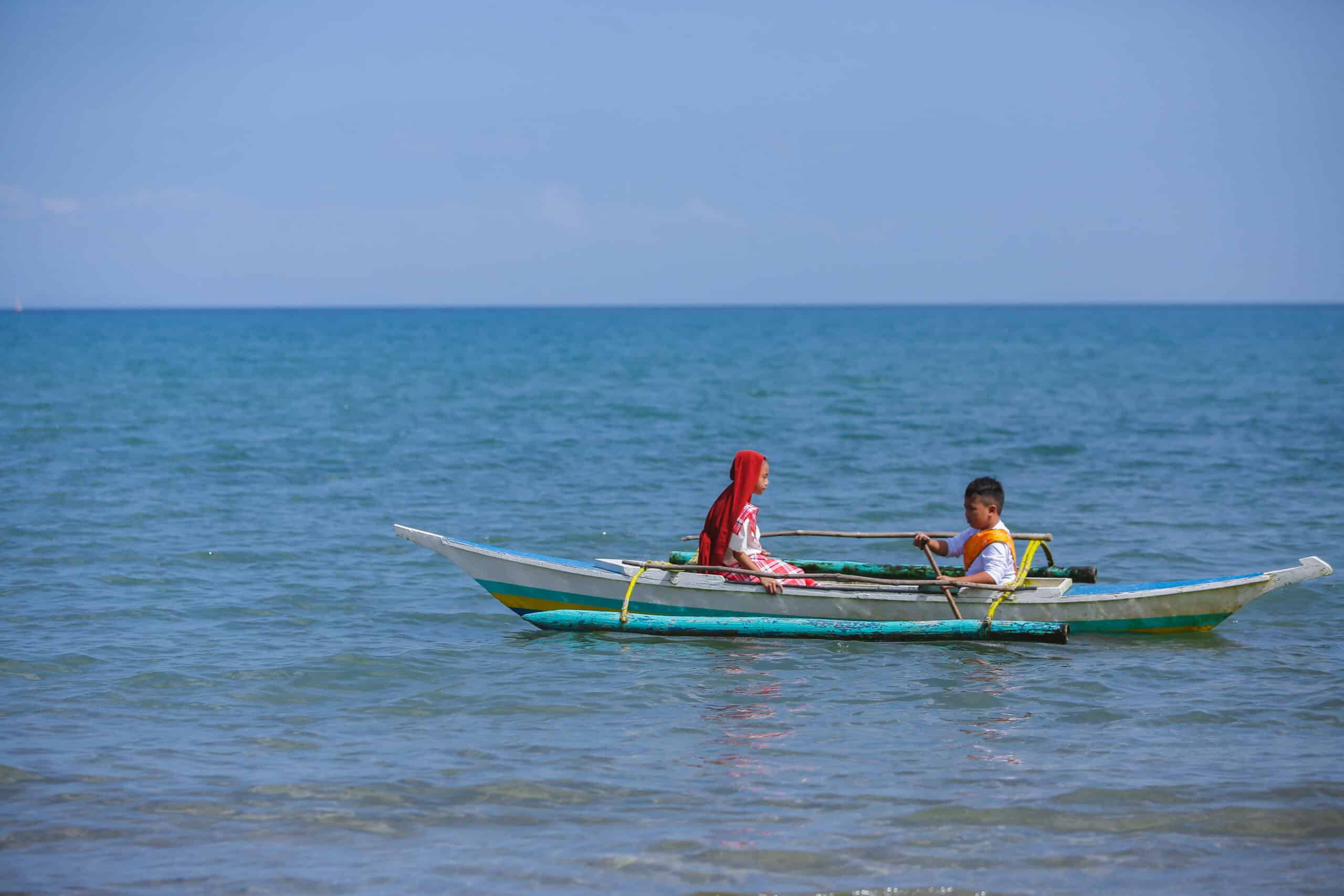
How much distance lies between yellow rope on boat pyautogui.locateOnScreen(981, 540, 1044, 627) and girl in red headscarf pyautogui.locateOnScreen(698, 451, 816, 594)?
57.0 inches

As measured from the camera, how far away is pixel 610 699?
9.08m

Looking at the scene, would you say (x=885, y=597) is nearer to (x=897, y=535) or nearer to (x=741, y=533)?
(x=741, y=533)

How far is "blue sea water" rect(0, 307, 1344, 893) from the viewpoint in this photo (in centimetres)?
639

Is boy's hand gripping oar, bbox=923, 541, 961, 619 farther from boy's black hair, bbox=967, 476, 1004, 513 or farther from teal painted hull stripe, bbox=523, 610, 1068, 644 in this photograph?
boy's black hair, bbox=967, 476, 1004, 513

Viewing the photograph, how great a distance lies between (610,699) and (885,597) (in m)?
2.55

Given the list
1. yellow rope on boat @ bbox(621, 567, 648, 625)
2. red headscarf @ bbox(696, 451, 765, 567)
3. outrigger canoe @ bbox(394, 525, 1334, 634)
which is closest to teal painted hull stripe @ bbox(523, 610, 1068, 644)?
yellow rope on boat @ bbox(621, 567, 648, 625)

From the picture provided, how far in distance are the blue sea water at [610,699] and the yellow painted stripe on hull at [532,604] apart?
0.37m

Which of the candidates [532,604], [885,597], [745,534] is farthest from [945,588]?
[532,604]

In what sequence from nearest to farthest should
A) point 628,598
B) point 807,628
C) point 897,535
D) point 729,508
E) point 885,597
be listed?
point 807,628 → point 885,597 → point 628,598 → point 729,508 → point 897,535

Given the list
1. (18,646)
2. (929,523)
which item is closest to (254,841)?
(18,646)

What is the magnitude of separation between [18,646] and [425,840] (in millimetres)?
5580

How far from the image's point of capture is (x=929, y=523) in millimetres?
17203

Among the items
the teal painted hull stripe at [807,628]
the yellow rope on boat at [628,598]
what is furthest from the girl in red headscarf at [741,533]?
the yellow rope on boat at [628,598]

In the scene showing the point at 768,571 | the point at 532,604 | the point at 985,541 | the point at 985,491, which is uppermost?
the point at 985,491
